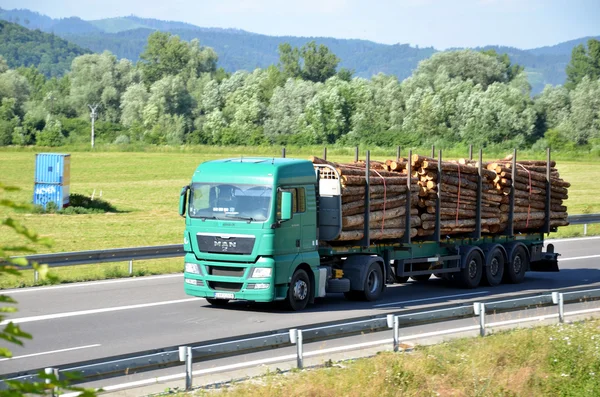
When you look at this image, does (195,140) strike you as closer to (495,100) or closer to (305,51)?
(495,100)

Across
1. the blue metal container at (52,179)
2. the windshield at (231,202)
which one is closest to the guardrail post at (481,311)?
the windshield at (231,202)

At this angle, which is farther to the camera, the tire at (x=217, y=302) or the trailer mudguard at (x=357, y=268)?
the trailer mudguard at (x=357, y=268)

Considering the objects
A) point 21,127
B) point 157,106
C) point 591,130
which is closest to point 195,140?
point 157,106

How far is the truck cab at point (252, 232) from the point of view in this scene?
675 inches

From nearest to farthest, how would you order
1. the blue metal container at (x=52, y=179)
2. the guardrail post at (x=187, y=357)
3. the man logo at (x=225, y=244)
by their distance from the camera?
the guardrail post at (x=187, y=357) < the man logo at (x=225, y=244) < the blue metal container at (x=52, y=179)

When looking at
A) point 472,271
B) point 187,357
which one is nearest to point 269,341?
point 187,357

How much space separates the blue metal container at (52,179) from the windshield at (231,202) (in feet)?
73.6

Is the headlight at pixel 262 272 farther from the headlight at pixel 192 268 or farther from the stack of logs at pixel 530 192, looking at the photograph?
the stack of logs at pixel 530 192

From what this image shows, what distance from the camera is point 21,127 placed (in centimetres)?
10612

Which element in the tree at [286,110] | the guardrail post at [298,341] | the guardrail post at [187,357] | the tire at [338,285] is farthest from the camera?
the tree at [286,110]

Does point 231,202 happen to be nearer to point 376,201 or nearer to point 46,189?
point 376,201

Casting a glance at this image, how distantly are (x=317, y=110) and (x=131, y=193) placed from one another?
5124 centimetres

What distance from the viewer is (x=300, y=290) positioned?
17.9 metres

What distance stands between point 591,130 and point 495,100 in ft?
40.1
